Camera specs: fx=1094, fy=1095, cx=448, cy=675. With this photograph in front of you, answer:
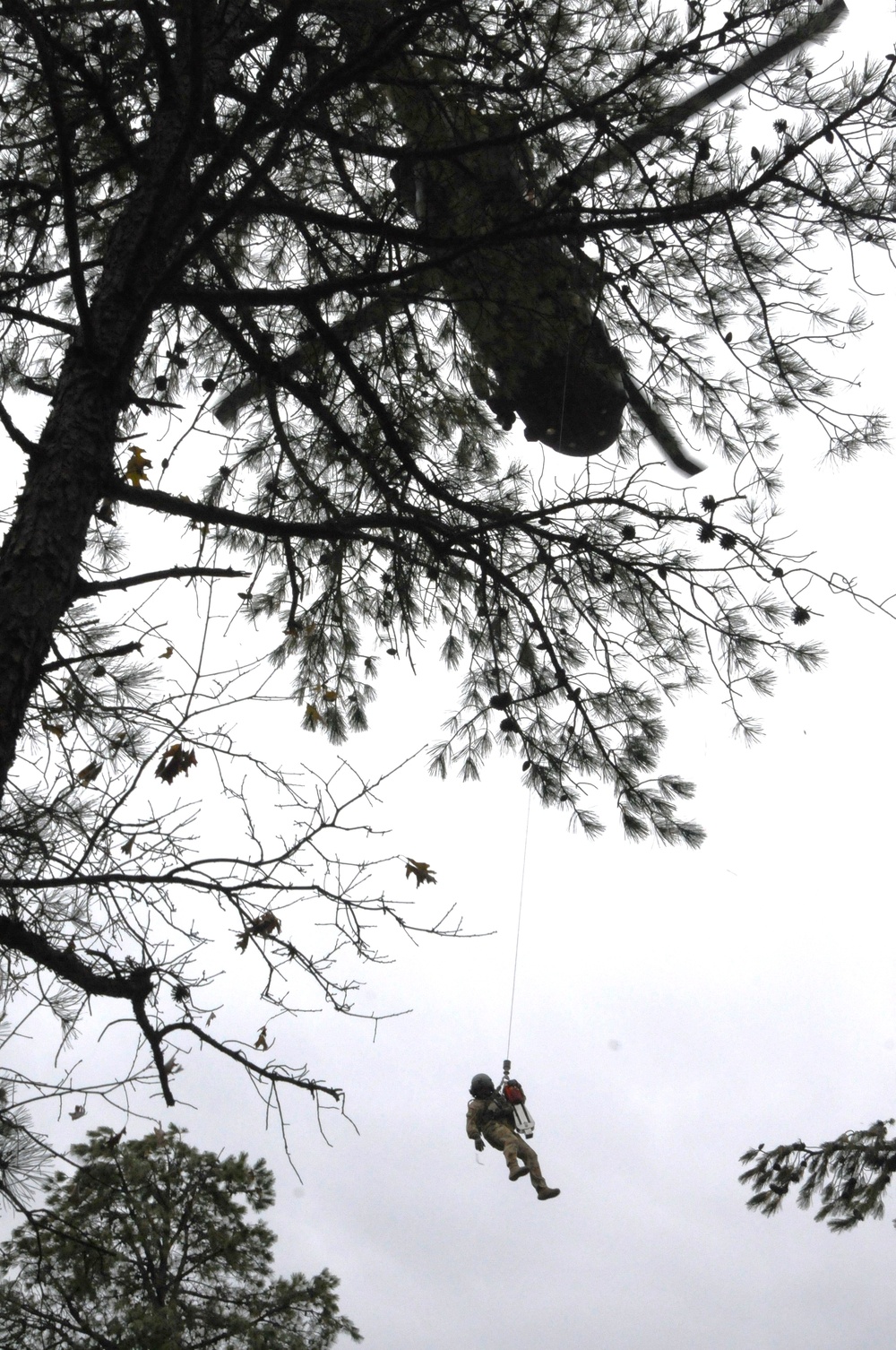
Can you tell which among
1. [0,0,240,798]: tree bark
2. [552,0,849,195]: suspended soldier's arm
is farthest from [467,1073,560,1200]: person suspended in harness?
[552,0,849,195]: suspended soldier's arm

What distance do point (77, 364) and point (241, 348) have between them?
83 cm

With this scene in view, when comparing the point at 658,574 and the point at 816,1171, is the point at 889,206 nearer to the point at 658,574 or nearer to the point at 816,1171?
the point at 658,574

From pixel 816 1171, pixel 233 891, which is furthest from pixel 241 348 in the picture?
pixel 816 1171

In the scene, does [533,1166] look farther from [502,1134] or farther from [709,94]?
[709,94]

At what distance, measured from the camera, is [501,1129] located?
566cm

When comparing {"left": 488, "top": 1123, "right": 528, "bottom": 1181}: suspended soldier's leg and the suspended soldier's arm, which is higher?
the suspended soldier's arm

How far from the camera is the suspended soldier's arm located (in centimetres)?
322

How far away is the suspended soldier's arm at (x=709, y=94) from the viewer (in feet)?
10.6

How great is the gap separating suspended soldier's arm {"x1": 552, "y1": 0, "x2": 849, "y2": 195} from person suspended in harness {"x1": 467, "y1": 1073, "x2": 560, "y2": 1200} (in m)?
4.37

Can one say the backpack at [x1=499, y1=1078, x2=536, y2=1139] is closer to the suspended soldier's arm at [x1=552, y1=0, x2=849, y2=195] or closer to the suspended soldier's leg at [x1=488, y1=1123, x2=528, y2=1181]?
the suspended soldier's leg at [x1=488, y1=1123, x2=528, y2=1181]

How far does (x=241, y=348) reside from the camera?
3848 millimetres

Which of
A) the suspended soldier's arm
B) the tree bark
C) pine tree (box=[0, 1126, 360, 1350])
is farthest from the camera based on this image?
pine tree (box=[0, 1126, 360, 1350])

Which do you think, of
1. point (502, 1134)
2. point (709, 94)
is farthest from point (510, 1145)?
point (709, 94)

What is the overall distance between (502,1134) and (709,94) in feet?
15.7
